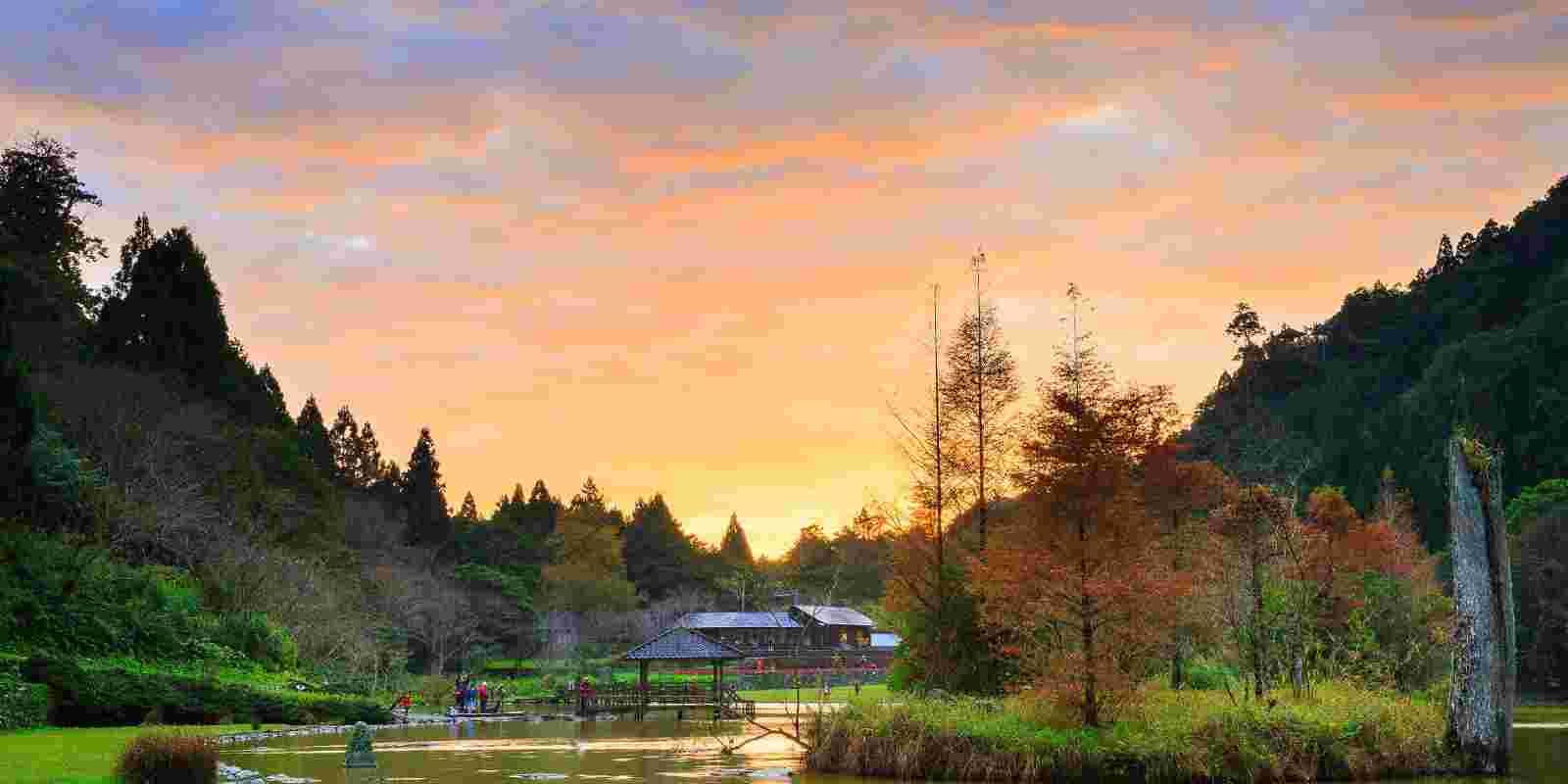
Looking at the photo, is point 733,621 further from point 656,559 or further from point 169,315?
point 169,315

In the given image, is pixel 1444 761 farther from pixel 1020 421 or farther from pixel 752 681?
pixel 752 681

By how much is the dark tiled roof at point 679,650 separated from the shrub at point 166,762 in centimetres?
Answer: 2901

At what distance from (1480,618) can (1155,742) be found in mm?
5909

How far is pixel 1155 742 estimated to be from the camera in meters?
18.4

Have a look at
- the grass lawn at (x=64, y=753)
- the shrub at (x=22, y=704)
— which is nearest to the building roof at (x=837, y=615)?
the shrub at (x=22, y=704)

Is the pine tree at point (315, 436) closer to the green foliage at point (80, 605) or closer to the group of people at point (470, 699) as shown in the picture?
the group of people at point (470, 699)

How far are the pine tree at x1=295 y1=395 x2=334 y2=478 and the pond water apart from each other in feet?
164

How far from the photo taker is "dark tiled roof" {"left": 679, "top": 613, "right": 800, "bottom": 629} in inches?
3182

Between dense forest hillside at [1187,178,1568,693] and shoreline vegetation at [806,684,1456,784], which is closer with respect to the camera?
shoreline vegetation at [806,684,1456,784]

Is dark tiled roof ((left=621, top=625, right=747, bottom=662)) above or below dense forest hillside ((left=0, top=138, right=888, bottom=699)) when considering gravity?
below

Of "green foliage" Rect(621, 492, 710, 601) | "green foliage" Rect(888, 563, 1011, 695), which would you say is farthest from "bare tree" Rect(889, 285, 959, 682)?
"green foliage" Rect(621, 492, 710, 601)

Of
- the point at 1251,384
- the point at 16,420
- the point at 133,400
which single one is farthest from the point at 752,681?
the point at 1251,384

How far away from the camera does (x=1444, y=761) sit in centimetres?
1933

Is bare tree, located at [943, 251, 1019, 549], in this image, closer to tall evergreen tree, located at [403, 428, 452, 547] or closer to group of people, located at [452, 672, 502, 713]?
group of people, located at [452, 672, 502, 713]
